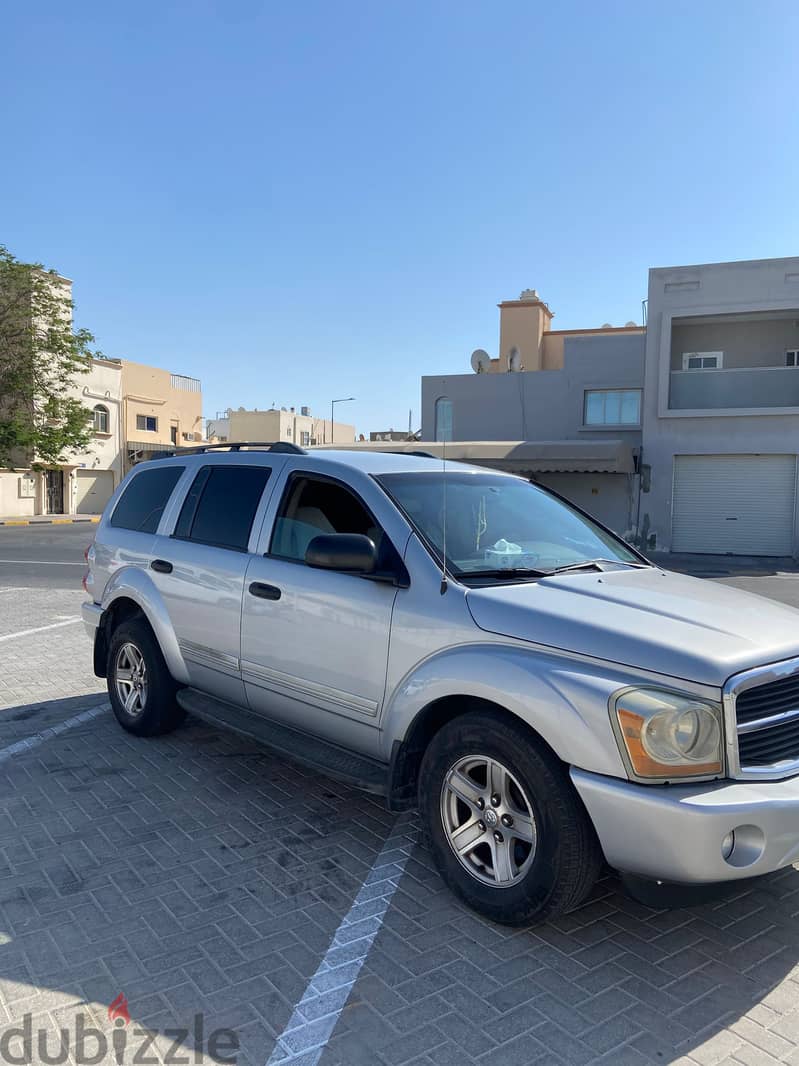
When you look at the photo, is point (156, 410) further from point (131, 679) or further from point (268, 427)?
point (131, 679)

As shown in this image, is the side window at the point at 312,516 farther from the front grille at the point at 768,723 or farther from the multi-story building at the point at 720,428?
the multi-story building at the point at 720,428

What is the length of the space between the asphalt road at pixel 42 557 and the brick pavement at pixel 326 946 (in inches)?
402

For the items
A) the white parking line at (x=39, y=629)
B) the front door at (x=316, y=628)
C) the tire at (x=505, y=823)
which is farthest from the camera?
the white parking line at (x=39, y=629)

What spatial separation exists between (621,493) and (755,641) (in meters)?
20.8

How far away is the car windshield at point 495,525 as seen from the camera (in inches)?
142

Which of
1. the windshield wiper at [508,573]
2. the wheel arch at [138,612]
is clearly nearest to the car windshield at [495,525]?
the windshield wiper at [508,573]

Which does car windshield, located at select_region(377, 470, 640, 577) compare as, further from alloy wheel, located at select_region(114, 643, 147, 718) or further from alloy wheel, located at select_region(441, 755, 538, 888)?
alloy wheel, located at select_region(114, 643, 147, 718)

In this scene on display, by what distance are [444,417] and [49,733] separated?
920 inches

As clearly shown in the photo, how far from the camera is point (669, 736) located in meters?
2.62

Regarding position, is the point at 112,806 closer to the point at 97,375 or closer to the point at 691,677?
the point at 691,677

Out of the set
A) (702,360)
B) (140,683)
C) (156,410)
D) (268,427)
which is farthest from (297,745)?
(268,427)

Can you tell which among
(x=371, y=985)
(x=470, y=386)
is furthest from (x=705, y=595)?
(x=470, y=386)

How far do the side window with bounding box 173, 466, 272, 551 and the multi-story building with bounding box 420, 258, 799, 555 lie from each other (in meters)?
17.8

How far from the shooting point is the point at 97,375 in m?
40.8
